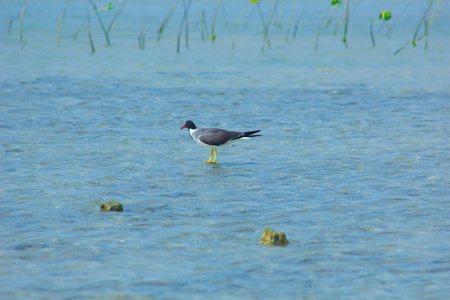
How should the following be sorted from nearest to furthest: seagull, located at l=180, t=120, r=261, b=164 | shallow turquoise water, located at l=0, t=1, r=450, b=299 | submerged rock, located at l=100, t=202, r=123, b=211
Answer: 1. shallow turquoise water, located at l=0, t=1, r=450, b=299
2. submerged rock, located at l=100, t=202, r=123, b=211
3. seagull, located at l=180, t=120, r=261, b=164

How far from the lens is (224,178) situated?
471 inches

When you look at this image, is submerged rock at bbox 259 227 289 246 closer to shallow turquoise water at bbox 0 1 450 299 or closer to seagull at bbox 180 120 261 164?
shallow turquoise water at bbox 0 1 450 299

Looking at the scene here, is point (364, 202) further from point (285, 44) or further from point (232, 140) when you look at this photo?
point (285, 44)

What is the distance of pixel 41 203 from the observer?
402 inches

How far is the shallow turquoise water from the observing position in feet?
24.7

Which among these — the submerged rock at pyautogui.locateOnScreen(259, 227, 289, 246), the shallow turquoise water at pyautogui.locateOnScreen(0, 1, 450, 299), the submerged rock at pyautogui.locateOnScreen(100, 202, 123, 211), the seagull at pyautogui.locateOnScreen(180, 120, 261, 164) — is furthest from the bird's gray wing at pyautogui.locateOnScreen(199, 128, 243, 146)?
the submerged rock at pyautogui.locateOnScreen(259, 227, 289, 246)

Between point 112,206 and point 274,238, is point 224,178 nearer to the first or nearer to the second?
point 112,206

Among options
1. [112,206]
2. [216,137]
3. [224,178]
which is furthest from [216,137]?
[112,206]

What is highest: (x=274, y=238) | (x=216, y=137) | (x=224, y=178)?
(x=216, y=137)

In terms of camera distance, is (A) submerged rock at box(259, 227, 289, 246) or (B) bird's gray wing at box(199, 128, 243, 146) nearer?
(A) submerged rock at box(259, 227, 289, 246)

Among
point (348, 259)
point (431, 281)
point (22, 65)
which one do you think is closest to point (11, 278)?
point (348, 259)

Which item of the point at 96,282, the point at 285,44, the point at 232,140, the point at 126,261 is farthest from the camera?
the point at 285,44

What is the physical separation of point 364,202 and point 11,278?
230 inches

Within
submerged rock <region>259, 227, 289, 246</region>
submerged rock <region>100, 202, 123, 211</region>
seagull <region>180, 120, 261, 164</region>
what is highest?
seagull <region>180, 120, 261, 164</region>
